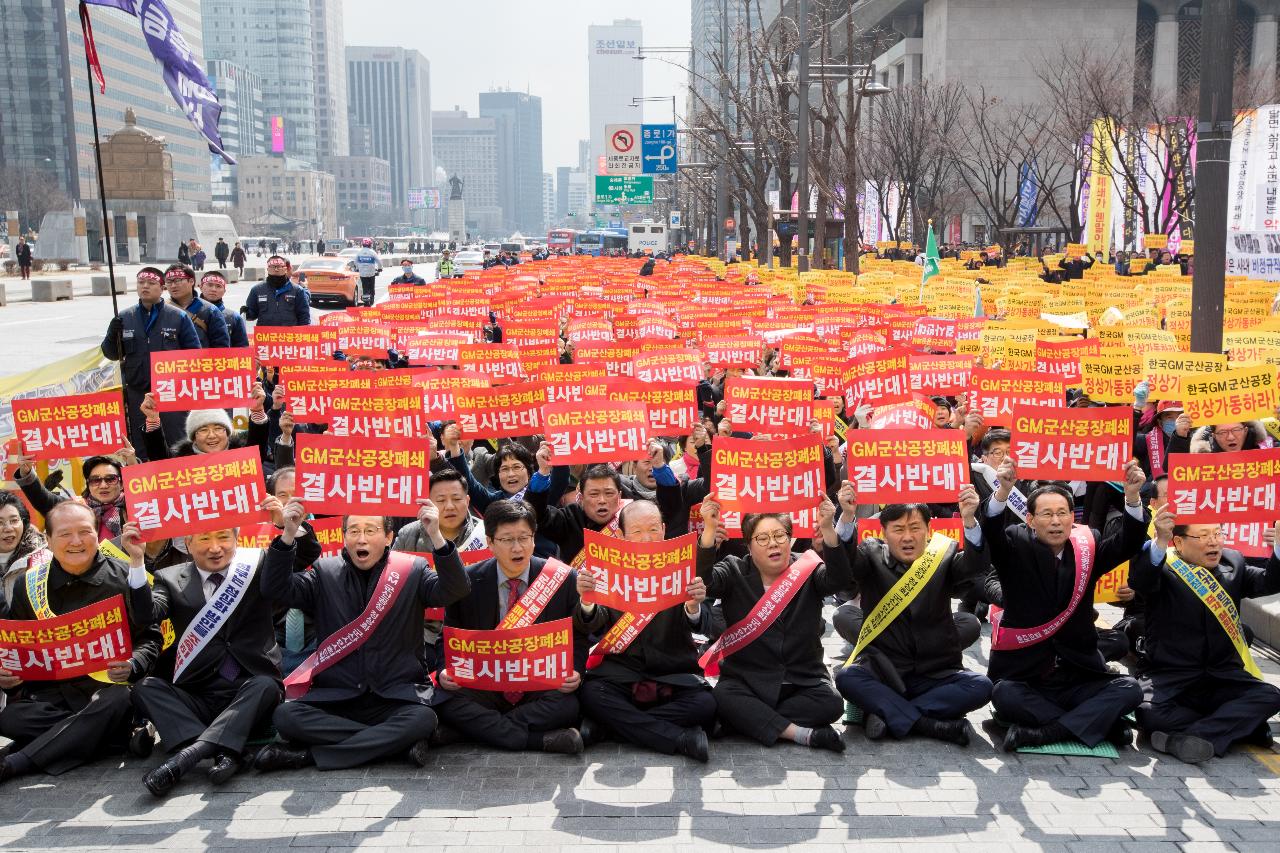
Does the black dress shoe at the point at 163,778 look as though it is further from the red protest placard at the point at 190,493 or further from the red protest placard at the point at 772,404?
the red protest placard at the point at 772,404

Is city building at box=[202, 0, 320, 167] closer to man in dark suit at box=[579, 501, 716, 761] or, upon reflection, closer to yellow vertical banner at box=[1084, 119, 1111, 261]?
yellow vertical banner at box=[1084, 119, 1111, 261]

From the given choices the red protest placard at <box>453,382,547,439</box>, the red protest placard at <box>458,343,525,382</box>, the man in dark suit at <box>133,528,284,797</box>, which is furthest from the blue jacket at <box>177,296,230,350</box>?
the man in dark suit at <box>133,528,284,797</box>

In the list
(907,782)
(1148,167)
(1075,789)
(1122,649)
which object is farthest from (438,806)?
(1148,167)

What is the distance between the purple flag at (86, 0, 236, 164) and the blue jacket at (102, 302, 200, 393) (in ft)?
10.1

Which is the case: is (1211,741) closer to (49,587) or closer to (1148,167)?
(49,587)

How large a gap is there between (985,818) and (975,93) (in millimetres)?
60936

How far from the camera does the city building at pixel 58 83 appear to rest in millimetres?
109438

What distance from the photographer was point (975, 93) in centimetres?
6203

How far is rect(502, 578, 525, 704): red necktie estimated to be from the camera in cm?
636

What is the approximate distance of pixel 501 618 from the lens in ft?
20.9

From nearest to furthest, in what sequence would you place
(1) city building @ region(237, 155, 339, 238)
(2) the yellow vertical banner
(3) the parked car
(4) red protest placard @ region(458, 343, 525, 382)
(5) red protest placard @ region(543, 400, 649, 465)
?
(5) red protest placard @ region(543, 400, 649, 465), (4) red protest placard @ region(458, 343, 525, 382), (3) the parked car, (2) the yellow vertical banner, (1) city building @ region(237, 155, 339, 238)

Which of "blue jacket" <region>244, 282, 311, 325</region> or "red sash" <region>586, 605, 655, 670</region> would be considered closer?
"red sash" <region>586, 605, 655, 670</region>

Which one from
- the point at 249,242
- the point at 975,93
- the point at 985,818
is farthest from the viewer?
the point at 249,242

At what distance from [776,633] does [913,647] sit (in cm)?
69
